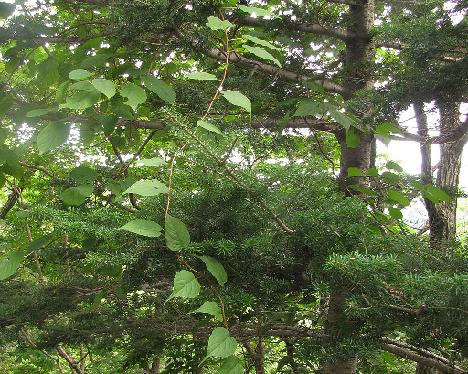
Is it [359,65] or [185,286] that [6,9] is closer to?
[185,286]

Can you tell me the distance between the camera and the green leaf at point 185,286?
2.76 feet

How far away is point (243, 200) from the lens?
1094 millimetres

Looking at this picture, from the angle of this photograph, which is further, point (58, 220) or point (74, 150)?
point (74, 150)

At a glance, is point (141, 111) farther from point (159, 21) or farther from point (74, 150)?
point (74, 150)

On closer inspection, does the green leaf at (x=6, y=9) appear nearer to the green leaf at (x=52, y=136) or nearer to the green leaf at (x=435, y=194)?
the green leaf at (x=52, y=136)

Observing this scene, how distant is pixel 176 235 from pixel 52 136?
554mm

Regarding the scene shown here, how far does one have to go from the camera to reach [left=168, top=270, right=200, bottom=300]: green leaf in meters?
0.84

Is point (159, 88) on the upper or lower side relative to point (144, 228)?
upper

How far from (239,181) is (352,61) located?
1684 millimetres

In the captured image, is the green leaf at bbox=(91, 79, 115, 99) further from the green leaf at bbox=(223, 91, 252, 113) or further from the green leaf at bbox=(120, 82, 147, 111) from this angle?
the green leaf at bbox=(223, 91, 252, 113)

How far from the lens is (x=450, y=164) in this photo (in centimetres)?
344

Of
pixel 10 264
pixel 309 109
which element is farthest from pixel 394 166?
pixel 10 264

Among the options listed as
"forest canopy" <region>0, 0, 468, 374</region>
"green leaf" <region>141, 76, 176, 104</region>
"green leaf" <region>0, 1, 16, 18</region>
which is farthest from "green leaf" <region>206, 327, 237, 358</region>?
"green leaf" <region>0, 1, 16, 18</region>

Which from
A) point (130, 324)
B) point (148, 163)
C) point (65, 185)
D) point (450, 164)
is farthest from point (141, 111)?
point (450, 164)
